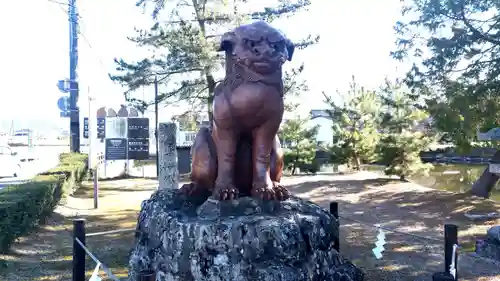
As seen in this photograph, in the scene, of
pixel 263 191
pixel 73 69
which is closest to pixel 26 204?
pixel 263 191

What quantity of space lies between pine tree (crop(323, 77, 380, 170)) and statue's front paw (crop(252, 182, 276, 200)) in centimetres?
1261

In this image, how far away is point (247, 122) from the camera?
124 inches

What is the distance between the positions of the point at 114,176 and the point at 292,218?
47.9 ft

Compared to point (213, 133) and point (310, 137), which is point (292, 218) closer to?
point (213, 133)

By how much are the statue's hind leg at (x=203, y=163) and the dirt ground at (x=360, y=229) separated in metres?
1.94

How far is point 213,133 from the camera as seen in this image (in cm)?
329

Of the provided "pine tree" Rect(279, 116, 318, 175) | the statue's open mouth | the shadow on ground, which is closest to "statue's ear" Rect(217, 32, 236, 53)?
the statue's open mouth

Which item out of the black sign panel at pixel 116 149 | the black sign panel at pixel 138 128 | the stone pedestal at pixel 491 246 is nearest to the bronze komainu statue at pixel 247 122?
the stone pedestal at pixel 491 246

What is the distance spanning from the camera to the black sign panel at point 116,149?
12547 millimetres

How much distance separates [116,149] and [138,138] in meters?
0.68

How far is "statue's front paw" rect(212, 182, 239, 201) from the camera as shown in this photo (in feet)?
10.1

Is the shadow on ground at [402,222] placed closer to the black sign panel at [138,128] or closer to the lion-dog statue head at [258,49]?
the lion-dog statue head at [258,49]

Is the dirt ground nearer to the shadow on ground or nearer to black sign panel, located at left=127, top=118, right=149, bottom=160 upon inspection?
the shadow on ground

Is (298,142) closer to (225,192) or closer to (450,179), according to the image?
(450,179)
